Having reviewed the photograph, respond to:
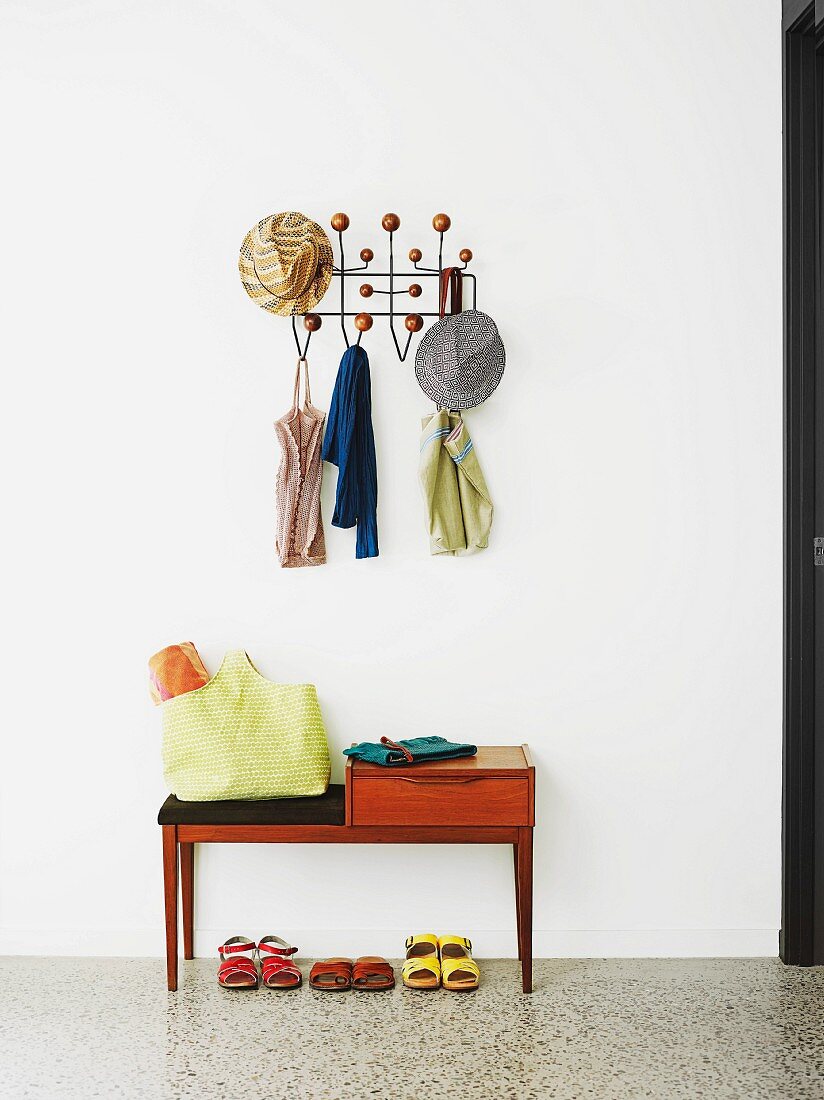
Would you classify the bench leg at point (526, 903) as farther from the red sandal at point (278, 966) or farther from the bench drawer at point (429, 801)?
the red sandal at point (278, 966)

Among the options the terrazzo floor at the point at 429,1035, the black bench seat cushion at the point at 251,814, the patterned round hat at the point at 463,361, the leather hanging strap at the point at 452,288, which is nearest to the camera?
the terrazzo floor at the point at 429,1035

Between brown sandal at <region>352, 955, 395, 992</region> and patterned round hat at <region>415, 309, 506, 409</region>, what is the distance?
5.07 feet

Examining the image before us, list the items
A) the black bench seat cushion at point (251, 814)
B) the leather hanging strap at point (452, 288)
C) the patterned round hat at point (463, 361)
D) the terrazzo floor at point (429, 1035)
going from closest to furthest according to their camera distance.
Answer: the terrazzo floor at point (429, 1035), the black bench seat cushion at point (251, 814), the patterned round hat at point (463, 361), the leather hanging strap at point (452, 288)

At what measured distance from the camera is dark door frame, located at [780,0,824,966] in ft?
9.71

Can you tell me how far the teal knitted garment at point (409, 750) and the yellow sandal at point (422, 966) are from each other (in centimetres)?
55

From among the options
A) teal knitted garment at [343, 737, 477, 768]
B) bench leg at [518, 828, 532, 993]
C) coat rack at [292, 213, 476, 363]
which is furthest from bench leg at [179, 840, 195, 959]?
coat rack at [292, 213, 476, 363]

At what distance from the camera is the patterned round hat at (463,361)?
2896 mm

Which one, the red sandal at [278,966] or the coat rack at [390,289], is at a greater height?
the coat rack at [390,289]

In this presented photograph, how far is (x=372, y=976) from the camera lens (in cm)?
284

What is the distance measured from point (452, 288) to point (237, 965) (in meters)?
1.96

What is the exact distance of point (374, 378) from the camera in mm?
3070

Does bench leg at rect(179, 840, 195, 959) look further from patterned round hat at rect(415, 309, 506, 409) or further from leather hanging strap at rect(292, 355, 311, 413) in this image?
patterned round hat at rect(415, 309, 506, 409)

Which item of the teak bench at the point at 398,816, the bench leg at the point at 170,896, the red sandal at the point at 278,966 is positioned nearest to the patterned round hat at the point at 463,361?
the teak bench at the point at 398,816

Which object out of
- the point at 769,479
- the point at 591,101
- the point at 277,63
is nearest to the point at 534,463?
the point at 769,479
